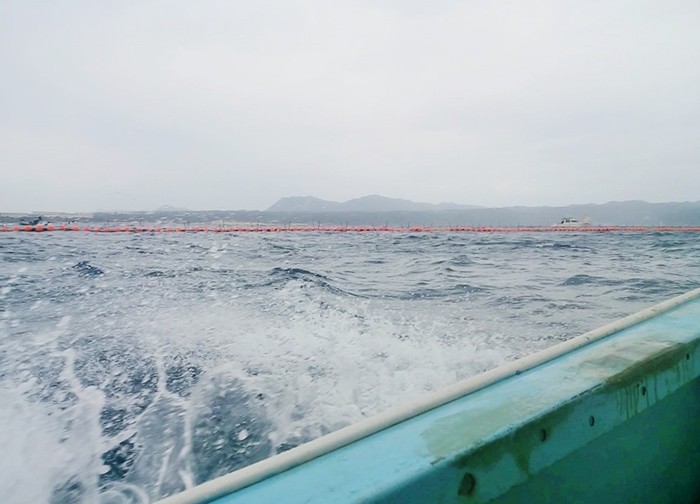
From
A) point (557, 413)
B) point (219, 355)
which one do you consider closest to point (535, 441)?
point (557, 413)

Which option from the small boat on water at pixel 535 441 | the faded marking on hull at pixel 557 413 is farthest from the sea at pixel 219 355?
the faded marking on hull at pixel 557 413

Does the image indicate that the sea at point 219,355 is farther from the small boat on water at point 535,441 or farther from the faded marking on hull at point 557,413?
the faded marking on hull at point 557,413

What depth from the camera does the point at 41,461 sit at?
1.66 m

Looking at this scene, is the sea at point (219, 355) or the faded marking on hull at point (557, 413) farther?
the sea at point (219, 355)

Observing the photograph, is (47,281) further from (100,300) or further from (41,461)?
(41,461)

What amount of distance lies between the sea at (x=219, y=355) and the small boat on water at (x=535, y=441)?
44.2 inches

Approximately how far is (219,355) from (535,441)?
2.39 meters

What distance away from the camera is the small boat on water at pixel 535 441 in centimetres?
63

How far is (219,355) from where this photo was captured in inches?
110

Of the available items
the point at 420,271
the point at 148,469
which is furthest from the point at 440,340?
the point at 420,271

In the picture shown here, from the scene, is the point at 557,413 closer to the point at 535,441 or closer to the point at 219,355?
the point at 535,441

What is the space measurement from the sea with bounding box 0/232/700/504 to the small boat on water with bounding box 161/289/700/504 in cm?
112

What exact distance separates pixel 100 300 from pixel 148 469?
3.30 meters

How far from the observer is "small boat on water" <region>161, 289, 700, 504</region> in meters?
0.63
